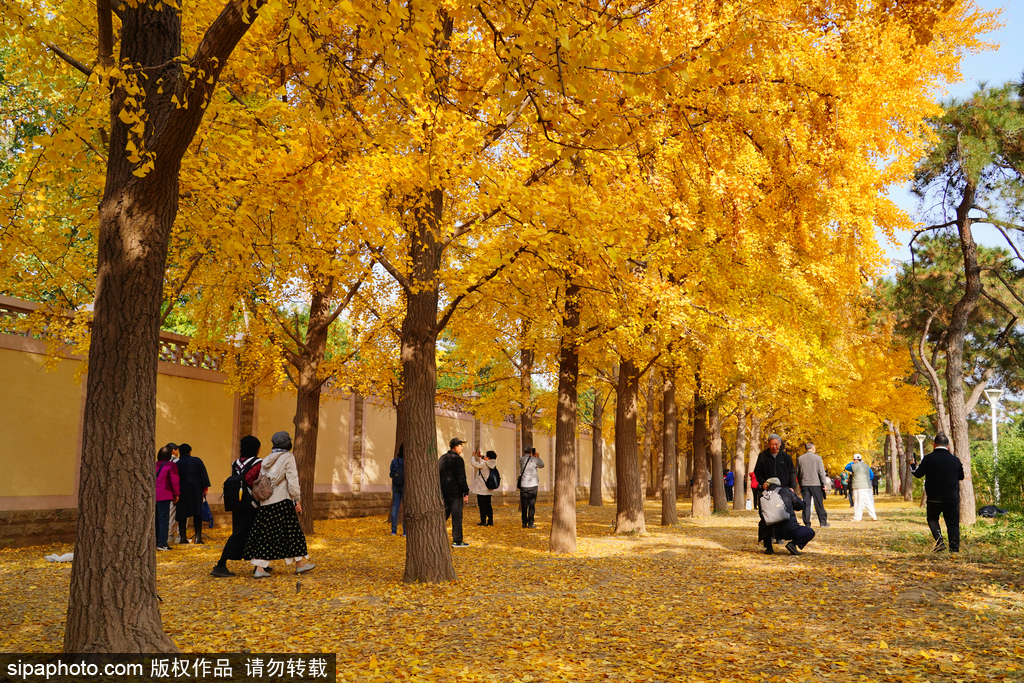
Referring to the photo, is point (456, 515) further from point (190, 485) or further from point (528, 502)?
point (528, 502)

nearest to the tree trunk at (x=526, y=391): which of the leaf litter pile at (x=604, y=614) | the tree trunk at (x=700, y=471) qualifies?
the tree trunk at (x=700, y=471)

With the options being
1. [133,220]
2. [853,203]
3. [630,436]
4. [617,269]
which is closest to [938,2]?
[853,203]

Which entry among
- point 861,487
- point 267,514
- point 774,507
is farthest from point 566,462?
point 861,487

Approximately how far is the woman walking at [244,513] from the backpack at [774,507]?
25.1 feet

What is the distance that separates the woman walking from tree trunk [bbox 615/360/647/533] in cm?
800

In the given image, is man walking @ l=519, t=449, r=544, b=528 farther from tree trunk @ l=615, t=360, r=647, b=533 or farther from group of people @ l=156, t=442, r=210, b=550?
group of people @ l=156, t=442, r=210, b=550

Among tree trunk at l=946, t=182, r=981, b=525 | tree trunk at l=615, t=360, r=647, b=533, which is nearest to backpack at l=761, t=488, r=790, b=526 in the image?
tree trunk at l=615, t=360, r=647, b=533

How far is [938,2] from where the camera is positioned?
40.8 ft

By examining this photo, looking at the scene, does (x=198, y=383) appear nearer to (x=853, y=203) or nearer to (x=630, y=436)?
(x=630, y=436)

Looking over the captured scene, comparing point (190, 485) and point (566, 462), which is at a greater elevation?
point (566, 462)

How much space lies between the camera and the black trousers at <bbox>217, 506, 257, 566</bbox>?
890cm

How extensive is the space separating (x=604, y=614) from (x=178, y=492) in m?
8.09

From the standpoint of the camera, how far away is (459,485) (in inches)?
486

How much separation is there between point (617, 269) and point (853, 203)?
5350 mm
